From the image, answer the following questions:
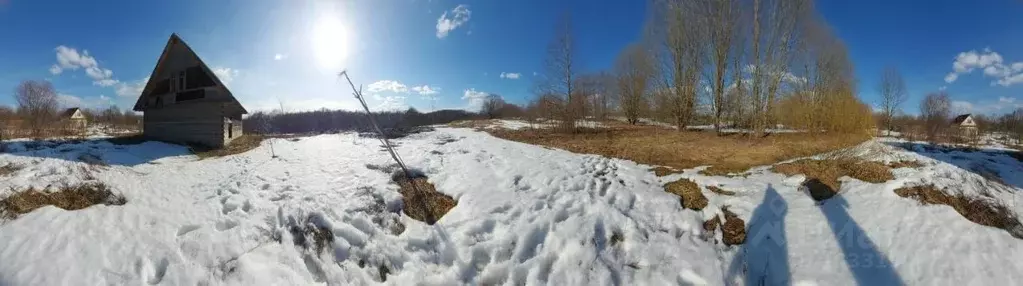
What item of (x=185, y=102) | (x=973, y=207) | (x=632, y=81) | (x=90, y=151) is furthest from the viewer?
(x=632, y=81)

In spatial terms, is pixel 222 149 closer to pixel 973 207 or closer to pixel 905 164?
pixel 973 207

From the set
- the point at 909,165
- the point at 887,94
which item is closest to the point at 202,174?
the point at 909,165

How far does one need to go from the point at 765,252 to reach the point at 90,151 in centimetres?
1565

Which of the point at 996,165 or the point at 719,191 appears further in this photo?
the point at 996,165

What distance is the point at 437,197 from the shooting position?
23.0 feet

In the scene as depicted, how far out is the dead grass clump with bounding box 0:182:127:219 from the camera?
16.3 ft

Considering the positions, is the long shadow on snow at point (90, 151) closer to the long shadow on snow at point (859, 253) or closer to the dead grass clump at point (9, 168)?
the dead grass clump at point (9, 168)

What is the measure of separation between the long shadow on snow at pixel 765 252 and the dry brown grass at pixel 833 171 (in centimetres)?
114

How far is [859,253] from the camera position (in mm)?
4281

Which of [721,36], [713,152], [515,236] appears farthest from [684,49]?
[515,236]

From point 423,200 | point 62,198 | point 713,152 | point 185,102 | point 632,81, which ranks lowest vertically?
point 423,200

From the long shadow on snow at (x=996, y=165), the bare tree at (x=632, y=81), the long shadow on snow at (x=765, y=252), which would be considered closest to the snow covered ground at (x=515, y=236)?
the long shadow on snow at (x=765, y=252)

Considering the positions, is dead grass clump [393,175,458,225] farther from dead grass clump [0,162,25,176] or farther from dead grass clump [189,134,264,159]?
dead grass clump [189,134,264,159]

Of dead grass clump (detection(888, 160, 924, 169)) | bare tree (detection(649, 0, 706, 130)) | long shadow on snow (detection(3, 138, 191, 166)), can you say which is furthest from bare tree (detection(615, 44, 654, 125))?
long shadow on snow (detection(3, 138, 191, 166))
